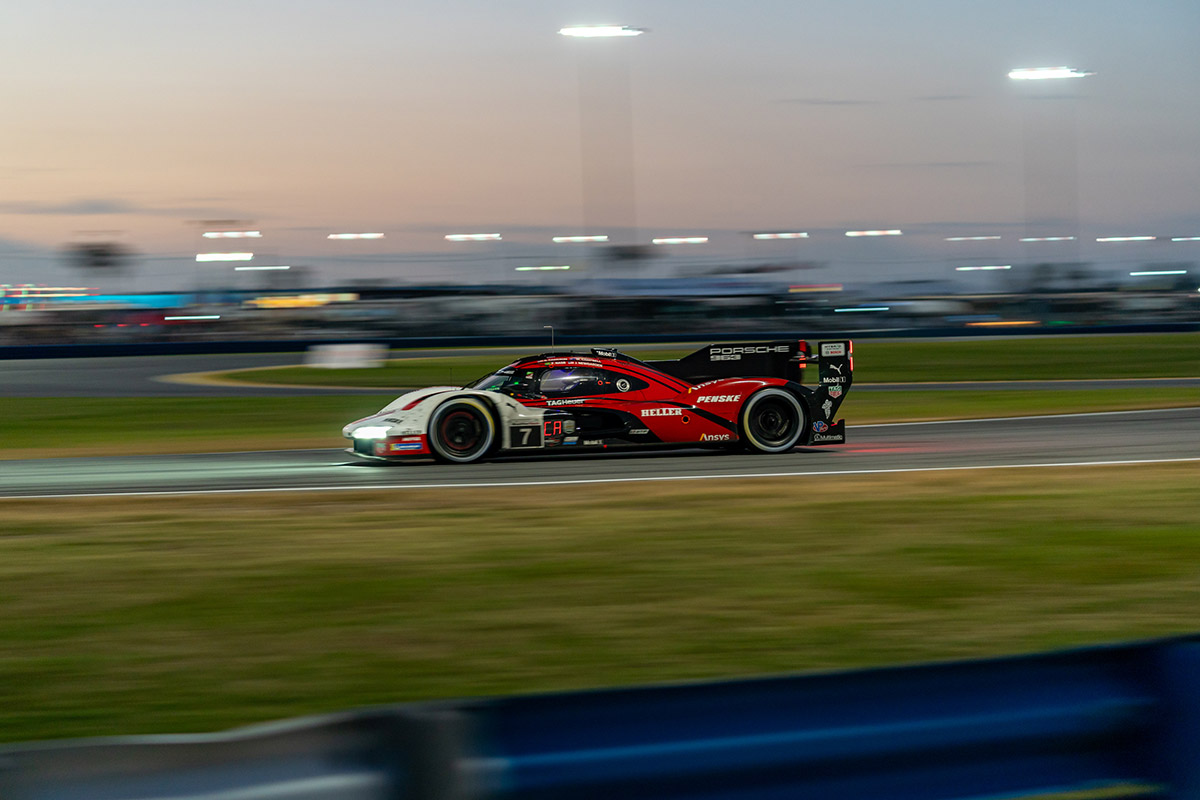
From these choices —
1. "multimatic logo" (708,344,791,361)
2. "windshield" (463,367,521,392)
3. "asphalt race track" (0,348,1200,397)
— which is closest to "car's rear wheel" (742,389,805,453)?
"multimatic logo" (708,344,791,361)

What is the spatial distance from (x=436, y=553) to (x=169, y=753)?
540 cm

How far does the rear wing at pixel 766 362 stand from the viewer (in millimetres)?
13109

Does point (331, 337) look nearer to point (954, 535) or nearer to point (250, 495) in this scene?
point (250, 495)

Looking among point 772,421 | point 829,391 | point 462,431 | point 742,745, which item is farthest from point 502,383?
point 742,745

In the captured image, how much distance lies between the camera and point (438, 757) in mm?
2311

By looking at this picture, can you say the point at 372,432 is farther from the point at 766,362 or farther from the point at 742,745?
the point at 742,745

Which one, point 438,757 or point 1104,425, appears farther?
point 1104,425

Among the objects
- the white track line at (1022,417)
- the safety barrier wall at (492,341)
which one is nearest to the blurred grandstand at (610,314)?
the safety barrier wall at (492,341)

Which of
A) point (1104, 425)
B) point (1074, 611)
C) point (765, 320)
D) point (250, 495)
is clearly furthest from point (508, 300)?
point (1074, 611)

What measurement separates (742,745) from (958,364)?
3171cm

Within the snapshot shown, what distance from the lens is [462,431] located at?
1248cm

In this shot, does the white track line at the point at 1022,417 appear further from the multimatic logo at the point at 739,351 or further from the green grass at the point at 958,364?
the green grass at the point at 958,364

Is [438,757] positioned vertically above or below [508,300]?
below

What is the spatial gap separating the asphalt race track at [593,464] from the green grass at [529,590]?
122 cm
